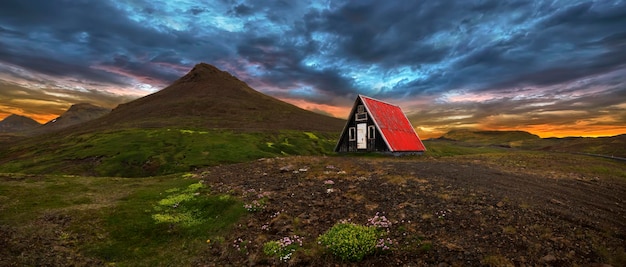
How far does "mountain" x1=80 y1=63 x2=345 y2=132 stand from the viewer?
99312 millimetres

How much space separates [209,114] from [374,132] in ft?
293

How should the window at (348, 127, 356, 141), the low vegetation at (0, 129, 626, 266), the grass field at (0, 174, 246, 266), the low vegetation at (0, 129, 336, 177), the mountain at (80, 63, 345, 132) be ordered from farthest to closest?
the mountain at (80, 63, 345, 132)
the window at (348, 127, 356, 141)
the low vegetation at (0, 129, 336, 177)
the grass field at (0, 174, 246, 266)
the low vegetation at (0, 129, 626, 266)

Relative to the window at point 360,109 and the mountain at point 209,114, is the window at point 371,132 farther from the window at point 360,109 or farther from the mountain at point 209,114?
the mountain at point 209,114

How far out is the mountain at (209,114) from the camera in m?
99.3

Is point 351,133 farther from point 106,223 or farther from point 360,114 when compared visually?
point 106,223

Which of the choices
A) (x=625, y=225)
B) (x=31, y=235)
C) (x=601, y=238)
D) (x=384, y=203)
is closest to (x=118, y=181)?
(x=31, y=235)

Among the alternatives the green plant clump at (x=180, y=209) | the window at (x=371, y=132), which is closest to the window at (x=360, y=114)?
the window at (x=371, y=132)

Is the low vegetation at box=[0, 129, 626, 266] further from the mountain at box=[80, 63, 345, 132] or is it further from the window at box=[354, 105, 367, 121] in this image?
the mountain at box=[80, 63, 345, 132]

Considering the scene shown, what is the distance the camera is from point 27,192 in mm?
19078

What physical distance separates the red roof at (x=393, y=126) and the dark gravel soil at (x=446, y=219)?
23.8 m

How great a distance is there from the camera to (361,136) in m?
49.4

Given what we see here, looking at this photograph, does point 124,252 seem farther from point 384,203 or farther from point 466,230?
point 466,230

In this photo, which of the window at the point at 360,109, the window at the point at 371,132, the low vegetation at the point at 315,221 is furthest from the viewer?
the window at the point at 360,109

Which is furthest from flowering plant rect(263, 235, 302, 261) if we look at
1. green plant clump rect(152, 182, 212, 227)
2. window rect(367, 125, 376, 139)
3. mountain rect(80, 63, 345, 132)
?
mountain rect(80, 63, 345, 132)
